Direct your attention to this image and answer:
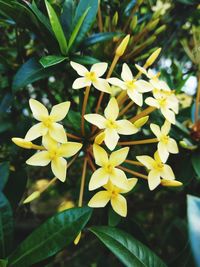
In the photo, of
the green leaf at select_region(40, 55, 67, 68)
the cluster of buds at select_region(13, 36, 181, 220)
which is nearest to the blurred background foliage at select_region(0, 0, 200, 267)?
the green leaf at select_region(40, 55, 67, 68)

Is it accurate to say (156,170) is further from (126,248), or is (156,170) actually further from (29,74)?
(29,74)

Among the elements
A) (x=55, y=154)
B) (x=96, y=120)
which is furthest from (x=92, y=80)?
(x=55, y=154)

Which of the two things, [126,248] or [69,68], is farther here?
[69,68]

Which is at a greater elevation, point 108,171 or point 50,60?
point 50,60

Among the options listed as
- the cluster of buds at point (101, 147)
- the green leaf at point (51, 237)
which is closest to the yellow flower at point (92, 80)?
the cluster of buds at point (101, 147)

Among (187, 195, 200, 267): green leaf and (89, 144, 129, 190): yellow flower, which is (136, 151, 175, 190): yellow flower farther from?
(187, 195, 200, 267): green leaf

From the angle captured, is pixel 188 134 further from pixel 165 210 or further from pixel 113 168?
pixel 165 210
